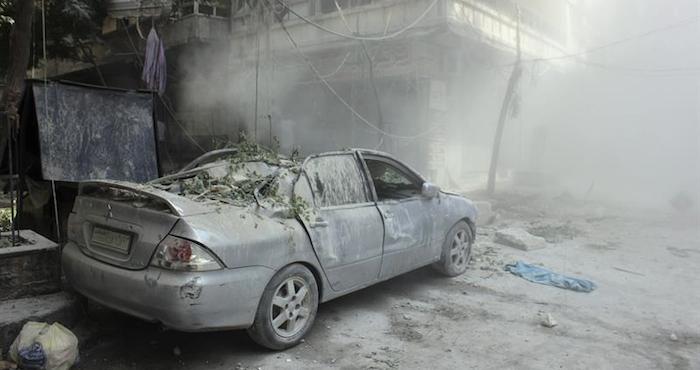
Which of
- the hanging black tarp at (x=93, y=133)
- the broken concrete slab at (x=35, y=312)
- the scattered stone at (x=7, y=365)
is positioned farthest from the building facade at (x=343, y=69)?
the scattered stone at (x=7, y=365)

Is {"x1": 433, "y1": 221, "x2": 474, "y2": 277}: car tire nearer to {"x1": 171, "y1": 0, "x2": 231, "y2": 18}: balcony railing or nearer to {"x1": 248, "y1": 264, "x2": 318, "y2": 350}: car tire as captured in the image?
{"x1": 248, "y1": 264, "x2": 318, "y2": 350}: car tire

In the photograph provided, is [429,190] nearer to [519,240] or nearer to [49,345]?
[519,240]

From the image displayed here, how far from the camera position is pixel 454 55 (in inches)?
515

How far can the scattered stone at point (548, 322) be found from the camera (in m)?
4.44

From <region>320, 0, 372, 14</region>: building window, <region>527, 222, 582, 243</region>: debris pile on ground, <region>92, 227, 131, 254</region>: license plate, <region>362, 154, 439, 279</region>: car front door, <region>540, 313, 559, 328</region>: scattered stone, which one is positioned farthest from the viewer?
<region>320, 0, 372, 14</region>: building window

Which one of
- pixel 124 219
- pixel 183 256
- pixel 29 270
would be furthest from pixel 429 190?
pixel 29 270

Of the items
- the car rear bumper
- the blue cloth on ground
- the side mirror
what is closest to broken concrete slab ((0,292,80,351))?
the car rear bumper

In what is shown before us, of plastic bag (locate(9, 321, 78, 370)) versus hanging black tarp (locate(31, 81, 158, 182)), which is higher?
hanging black tarp (locate(31, 81, 158, 182))

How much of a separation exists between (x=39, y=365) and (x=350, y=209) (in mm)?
2499

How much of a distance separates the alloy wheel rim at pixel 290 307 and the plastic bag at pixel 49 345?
1.33 metres

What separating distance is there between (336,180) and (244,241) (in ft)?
4.25

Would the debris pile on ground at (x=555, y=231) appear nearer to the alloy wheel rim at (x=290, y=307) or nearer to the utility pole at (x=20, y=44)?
the alloy wheel rim at (x=290, y=307)

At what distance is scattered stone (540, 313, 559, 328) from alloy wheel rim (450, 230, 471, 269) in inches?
55.3

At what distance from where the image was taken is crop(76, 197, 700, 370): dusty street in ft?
12.1
